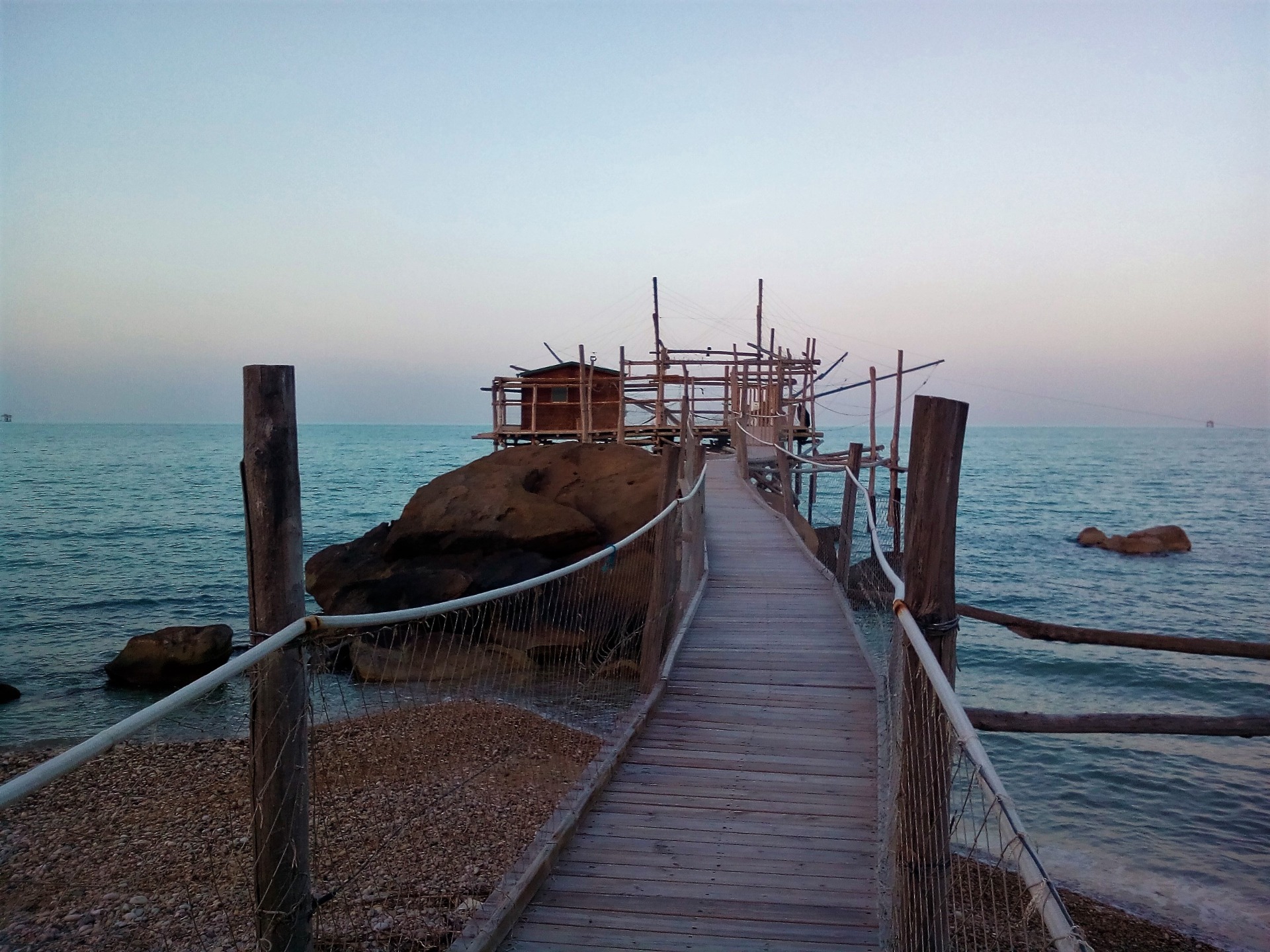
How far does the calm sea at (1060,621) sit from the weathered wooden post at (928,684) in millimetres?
5586

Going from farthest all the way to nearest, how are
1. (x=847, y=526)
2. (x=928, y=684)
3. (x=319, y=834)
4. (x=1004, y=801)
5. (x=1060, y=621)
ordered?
(x=1060, y=621), (x=847, y=526), (x=319, y=834), (x=928, y=684), (x=1004, y=801)

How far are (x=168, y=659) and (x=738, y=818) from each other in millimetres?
10792

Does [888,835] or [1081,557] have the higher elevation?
[888,835]

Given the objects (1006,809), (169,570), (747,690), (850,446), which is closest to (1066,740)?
(850,446)

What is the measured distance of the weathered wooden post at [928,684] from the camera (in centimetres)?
265

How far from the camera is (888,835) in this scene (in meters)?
3.45

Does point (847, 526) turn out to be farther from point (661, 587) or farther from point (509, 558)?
point (509, 558)

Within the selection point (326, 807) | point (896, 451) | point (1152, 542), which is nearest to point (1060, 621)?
point (896, 451)

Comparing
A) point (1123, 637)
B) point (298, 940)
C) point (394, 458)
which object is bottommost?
point (394, 458)

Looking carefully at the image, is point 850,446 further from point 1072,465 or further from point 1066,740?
point 1072,465

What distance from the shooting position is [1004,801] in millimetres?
1692

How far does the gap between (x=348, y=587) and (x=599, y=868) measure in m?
10.9

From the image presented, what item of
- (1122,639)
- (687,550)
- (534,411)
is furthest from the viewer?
(534,411)

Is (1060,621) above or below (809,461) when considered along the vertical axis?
below
